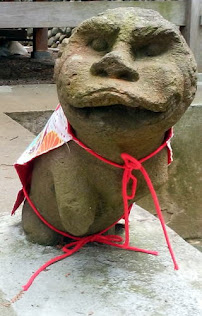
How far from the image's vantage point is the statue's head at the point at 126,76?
1.25 meters

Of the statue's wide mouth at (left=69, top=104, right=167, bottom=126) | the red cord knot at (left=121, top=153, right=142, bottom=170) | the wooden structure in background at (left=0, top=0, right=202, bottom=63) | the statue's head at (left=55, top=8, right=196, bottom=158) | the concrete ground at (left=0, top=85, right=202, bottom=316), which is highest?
the statue's head at (left=55, top=8, right=196, bottom=158)

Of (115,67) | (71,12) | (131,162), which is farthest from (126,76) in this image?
(71,12)

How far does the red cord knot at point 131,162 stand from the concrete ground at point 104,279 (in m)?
0.31

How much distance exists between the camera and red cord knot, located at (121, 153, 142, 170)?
135cm

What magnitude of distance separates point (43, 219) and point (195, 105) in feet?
8.29

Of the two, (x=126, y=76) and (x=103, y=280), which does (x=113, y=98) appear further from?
(x=103, y=280)

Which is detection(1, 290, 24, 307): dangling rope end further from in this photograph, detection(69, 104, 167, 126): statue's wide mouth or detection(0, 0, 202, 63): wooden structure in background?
detection(0, 0, 202, 63): wooden structure in background

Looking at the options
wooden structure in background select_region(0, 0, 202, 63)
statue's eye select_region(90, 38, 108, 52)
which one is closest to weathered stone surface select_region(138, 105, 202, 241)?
wooden structure in background select_region(0, 0, 202, 63)

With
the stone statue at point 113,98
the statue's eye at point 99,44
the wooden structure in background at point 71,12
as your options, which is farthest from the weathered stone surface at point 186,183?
the statue's eye at point 99,44

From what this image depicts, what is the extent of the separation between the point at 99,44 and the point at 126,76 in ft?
0.43

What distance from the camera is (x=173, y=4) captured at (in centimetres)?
515

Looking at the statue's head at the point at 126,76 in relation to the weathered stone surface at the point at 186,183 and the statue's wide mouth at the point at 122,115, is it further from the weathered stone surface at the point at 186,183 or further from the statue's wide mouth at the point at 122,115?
the weathered stone surface at the point at 186,183

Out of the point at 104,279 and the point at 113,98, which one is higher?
the point at 113,98

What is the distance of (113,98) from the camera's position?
1.23 meters
